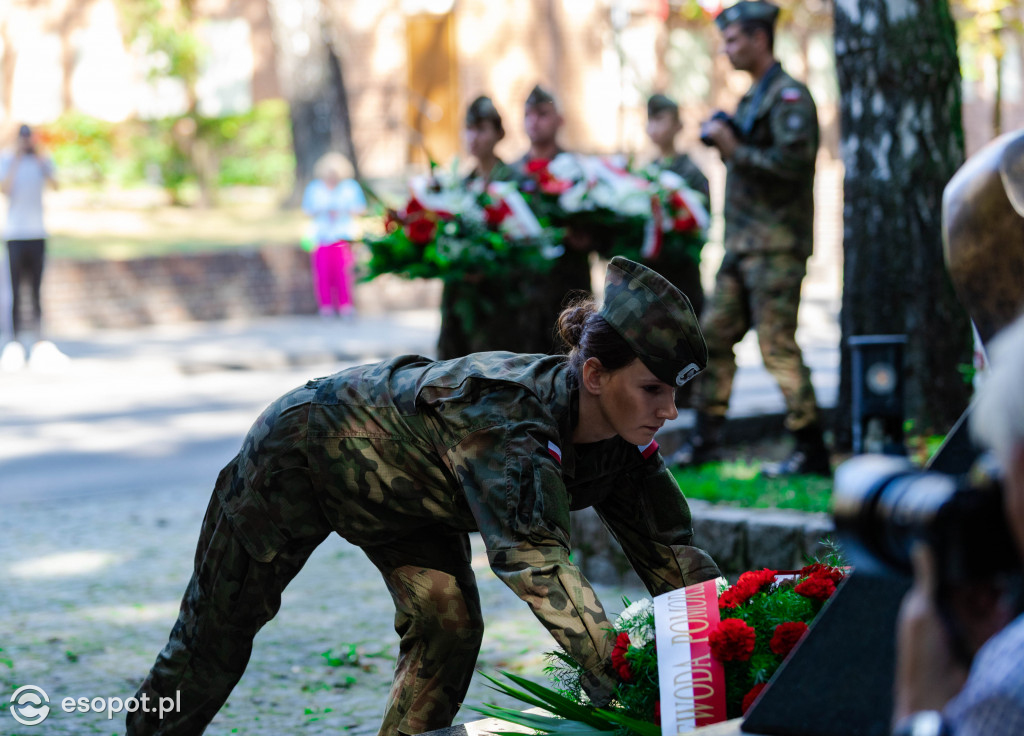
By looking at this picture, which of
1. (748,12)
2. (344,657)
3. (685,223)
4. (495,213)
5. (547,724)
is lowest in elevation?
(344,657)

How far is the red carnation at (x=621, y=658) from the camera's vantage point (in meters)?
3.05

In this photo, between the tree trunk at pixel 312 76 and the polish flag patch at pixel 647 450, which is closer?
the polish flag patch at pixel 647 450

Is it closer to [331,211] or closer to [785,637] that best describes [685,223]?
[785,637]

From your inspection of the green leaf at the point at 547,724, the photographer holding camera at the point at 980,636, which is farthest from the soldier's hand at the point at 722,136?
the photographer holding camera at the point at 980,636

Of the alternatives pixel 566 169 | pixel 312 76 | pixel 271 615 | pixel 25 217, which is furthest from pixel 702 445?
pixel 312 76

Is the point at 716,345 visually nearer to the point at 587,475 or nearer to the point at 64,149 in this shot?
the point at 587,475

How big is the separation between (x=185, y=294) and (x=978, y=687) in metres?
18.1

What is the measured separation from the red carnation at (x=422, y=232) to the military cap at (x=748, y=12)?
191cm

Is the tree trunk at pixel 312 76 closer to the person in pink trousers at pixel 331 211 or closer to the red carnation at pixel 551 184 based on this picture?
the person in pink trousers at pixel 331 211

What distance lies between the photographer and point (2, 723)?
4609 millimetres

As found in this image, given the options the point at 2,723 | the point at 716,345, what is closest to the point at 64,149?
the point at 716,345

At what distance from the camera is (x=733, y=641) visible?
2.95 m

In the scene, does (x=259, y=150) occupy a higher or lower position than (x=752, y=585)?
higher

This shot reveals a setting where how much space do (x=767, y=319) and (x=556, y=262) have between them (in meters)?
1.89
